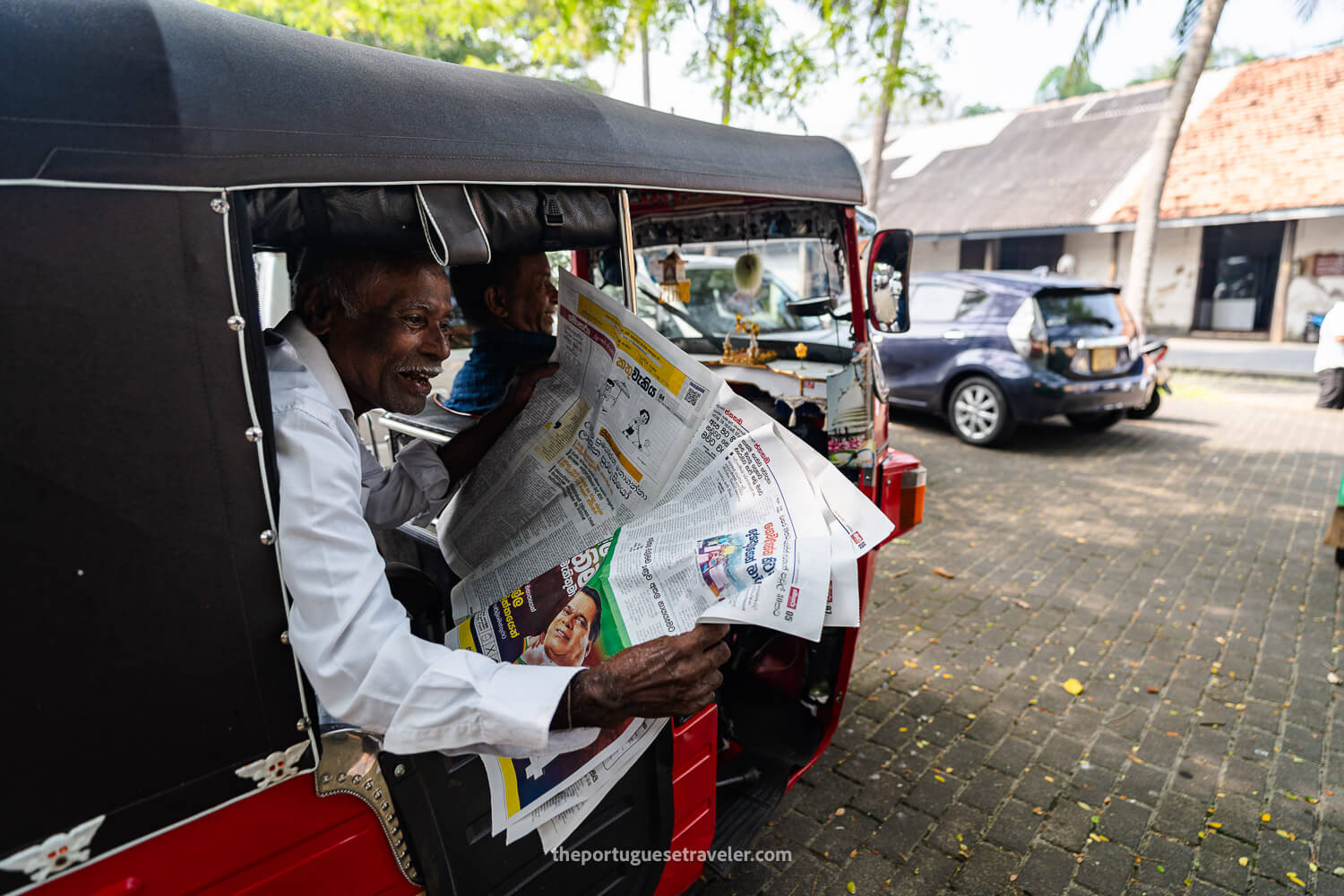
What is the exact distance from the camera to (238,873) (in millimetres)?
1027

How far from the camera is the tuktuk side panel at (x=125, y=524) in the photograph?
789 millimetres

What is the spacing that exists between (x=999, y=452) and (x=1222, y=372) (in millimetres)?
7132

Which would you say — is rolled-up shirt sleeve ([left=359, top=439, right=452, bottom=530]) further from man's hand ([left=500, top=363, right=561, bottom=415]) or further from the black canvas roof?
the black canvas roof

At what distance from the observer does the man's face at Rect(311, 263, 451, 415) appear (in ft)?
4.56

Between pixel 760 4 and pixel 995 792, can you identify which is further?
pixel 760 4

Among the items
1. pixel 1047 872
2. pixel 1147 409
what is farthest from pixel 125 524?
pixel 1147 409

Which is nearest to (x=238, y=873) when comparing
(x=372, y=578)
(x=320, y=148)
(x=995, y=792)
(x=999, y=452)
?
(x=372, y=578)

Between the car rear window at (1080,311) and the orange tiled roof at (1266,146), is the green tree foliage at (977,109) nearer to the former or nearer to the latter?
the orange tiled roof at (1266,146)

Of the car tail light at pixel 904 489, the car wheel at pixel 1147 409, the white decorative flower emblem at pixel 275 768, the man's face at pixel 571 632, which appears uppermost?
the man's face at pixel 571 632

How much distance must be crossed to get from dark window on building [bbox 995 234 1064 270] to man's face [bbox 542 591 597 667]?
18.4m

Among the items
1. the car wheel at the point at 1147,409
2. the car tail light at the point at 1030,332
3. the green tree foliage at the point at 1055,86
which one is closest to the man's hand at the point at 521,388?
the car tail light at the point at 1030,332

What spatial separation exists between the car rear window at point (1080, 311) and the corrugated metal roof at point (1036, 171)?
9.17 m

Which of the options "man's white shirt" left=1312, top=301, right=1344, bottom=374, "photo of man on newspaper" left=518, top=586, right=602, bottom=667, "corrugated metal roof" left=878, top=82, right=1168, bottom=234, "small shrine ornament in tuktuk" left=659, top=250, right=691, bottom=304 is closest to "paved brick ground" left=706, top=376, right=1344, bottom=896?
"man's white shirt" left=1312, top=301, right=1344, bottom=374

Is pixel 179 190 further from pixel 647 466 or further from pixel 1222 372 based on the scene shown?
pixel 1222 372
